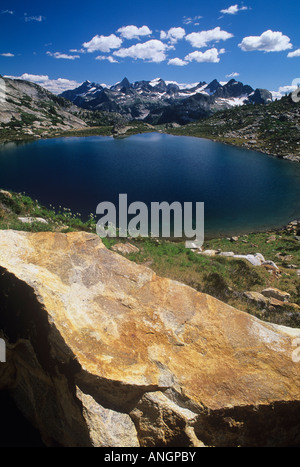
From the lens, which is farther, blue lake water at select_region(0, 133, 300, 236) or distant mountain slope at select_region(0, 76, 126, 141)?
distant mountain slope at select_region(0, 76, 126, 141)

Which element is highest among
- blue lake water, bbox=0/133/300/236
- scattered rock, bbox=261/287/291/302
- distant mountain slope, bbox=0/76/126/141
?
distant mountain slope, bbox=0/76/126/141

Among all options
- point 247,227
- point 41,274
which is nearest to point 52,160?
point 247,227

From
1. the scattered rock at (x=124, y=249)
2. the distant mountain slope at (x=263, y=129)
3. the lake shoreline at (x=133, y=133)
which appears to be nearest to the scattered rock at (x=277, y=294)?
the scattered rock at (x=124, y=249)

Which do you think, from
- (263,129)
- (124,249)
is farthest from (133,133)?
(124,249)

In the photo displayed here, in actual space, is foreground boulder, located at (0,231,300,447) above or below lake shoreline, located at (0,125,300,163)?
below

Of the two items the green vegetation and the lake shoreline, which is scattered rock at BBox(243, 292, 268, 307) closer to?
the green vegetation

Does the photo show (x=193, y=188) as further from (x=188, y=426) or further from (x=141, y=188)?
(x=188, y=426)

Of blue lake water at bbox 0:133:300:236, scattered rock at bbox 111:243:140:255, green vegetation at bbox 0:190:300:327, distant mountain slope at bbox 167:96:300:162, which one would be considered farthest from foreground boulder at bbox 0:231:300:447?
distant mountain slope at bbox 167:96:300:162

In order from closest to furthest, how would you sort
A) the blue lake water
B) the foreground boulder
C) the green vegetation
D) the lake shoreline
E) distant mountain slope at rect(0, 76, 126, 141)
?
the foreground boulder → the green vegetation → the blue lake water → the lake shoreline → distant mountain slope at rect(0, 76, 126, 141)
